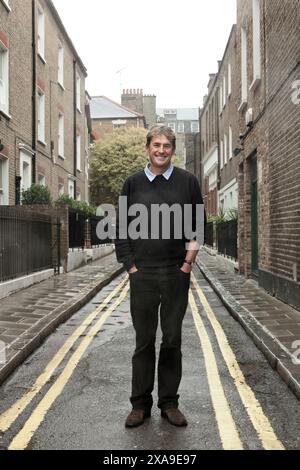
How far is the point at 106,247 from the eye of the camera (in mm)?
26828

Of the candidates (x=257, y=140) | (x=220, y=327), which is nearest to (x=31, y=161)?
(x=257, y=140)

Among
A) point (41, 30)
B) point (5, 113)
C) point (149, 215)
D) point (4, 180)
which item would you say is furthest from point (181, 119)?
point (149, 215)

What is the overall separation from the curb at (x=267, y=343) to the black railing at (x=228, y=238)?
7.91 m

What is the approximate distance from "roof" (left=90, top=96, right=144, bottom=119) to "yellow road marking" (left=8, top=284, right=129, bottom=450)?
5406 centimetres

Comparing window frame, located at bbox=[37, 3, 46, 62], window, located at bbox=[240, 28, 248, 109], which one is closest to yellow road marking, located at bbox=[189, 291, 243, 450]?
window, located at bbox=[240, 28, 248, 109]

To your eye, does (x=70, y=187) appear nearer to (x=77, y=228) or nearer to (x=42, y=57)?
(x=42, y=57)

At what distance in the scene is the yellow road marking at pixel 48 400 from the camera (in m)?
3.67

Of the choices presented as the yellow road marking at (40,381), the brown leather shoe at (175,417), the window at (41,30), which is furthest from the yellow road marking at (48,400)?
the window at (41,30)

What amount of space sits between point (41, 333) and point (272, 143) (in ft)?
20.5

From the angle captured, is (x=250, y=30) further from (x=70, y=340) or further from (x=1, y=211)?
(x=70, y=340)

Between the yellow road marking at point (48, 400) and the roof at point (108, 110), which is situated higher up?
the roof at point (108, 110)

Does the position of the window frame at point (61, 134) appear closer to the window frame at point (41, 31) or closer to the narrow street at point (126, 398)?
the window frame at point (41, 31)

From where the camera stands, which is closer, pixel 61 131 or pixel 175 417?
pixel 175 417

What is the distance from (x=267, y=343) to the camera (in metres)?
6.20
